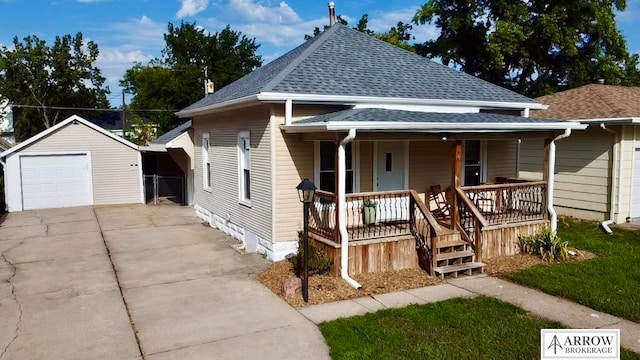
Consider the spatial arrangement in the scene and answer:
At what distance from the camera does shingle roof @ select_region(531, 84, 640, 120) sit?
44.2ft

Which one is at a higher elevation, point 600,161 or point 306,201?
point 600,161

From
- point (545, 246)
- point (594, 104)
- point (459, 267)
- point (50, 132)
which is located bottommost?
point (459, 267)

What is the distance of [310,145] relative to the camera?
10.2 metres

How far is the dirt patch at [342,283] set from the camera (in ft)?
25.7

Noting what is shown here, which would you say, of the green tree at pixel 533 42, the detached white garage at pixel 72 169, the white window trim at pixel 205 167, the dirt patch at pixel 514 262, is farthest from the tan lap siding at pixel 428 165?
the green tree at pixel 533 42

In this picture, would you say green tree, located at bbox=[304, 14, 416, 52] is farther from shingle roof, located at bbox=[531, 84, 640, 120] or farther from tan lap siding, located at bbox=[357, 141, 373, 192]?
tan lap siding, located at bbox=[357, 141, 373, 192]

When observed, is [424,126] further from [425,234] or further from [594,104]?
[594,104]

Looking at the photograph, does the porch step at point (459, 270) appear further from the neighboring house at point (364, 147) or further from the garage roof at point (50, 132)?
the garage roof at point (50, 132)

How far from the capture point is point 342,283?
8.38 metres

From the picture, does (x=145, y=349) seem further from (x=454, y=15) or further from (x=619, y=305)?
(x=454, y=15)

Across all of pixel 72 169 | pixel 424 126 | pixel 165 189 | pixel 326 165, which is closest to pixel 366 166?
pixel 326 165

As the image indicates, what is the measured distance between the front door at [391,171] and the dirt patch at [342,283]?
85.3 inches

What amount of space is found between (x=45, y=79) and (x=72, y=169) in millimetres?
28250

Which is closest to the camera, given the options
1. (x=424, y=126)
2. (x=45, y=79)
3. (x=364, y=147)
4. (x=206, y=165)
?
(x=424, y=126)
